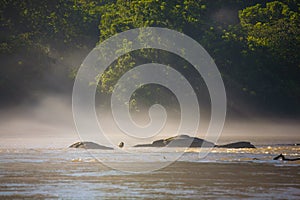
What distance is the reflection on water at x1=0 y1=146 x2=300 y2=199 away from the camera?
Result: 25.5 meters

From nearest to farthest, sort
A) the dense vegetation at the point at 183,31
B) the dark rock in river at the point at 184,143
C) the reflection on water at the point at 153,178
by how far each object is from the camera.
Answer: the reflection on water at the point at 153,178, the dark rock in river at the point at 184,143, the dense vegetation at the point at 183,31

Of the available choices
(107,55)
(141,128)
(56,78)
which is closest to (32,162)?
(141,128)

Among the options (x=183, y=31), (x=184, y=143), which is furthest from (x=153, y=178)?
(x=183, y=31)

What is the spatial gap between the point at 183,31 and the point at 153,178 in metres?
70.9

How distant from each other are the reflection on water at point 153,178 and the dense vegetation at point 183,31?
55.0 metres

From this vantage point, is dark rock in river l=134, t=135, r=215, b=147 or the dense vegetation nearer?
dark rock in river l=134, t=135, r=215, b=147

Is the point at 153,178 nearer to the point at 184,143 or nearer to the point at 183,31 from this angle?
the point at 184,143

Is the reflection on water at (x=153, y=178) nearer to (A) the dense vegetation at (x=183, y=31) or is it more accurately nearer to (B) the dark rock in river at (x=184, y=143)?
(B) the dark rock in river at (x=184, y=143)

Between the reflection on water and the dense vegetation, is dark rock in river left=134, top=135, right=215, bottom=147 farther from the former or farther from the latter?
the dense vegetation

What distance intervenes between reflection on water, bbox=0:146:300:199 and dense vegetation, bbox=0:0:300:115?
180 feet

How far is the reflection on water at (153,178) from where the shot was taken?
25.5 metres

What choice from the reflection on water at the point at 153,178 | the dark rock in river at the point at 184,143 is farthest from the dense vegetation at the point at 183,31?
the reflection on water at the point at 153,178

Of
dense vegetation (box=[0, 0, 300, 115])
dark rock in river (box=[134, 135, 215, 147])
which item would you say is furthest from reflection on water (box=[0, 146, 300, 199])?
dense vegetation (box=[0, 0, 300, 115])

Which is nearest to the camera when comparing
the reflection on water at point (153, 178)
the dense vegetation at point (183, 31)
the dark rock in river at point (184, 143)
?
the reflection on water at point (153, 178)
